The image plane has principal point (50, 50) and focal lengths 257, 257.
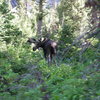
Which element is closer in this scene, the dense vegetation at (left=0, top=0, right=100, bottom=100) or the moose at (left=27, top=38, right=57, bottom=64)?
Result: the dense vegetation at (left=0, top=0, right=100, bottom=100)

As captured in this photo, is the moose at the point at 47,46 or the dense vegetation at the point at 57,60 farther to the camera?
the moose at the point at 47,46

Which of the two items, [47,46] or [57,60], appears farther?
[47,46]

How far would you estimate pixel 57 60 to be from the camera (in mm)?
7641

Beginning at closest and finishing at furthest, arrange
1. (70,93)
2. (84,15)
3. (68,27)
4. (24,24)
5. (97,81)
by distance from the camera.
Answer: (70,93) < (97,81) < (68,27) < (24,24) < (84,15)

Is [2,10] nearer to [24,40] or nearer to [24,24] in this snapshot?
Result: [24,40]

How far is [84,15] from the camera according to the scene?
2775cm

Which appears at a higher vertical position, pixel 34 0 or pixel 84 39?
pixel 34 0

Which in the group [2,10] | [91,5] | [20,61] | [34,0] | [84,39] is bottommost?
[20,61]

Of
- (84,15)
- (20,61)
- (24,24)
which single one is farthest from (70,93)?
(84,15)

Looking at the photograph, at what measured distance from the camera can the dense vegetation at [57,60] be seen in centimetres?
430

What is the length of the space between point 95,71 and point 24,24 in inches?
700

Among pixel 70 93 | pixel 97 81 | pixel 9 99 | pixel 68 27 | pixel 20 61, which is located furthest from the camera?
pixel 68 27

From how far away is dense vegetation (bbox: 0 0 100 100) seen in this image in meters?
4.30

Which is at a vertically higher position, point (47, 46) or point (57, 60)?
point (47, 46)
